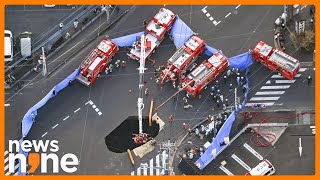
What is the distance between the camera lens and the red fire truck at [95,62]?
474 ft

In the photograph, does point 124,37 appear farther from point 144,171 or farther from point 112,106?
point 144,171

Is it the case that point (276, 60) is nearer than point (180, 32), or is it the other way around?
point (276, 60)

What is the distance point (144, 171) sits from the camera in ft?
457

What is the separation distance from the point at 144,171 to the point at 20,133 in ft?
54.6

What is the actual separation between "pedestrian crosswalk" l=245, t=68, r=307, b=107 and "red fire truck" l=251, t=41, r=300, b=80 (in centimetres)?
71

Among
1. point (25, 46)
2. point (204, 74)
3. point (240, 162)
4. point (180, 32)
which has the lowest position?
point (240, 162)

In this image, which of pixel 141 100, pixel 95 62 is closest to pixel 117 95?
pixel 141 100

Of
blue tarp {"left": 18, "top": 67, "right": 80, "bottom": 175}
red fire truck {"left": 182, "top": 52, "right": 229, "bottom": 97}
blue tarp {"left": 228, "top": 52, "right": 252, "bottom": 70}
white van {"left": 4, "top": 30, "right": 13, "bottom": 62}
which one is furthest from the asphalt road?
white van {"left": 4, "top": 30, "right": 13, "bottom": 62}

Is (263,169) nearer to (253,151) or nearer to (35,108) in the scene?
(253,151)

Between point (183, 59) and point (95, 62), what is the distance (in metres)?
11.2

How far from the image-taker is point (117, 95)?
144375mm

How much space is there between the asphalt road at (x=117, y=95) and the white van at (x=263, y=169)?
10.1 metres

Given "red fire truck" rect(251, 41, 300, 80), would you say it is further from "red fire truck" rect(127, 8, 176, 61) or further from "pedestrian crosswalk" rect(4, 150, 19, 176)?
"pedestrian crosswalk" rect(4, 150, 19, 176)

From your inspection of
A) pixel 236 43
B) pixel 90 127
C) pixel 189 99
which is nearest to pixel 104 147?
pixel 90 127
